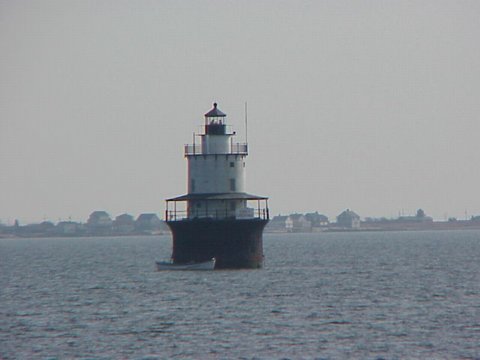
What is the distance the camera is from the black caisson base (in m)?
71.8

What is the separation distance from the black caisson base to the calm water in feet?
3.76

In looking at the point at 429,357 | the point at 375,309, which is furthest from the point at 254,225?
the point at 429,357

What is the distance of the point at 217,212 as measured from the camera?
73.1m

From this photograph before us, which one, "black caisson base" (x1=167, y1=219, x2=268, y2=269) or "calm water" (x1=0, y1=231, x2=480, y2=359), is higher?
"black caisson base" (x1=167, y1=219, x2=268, y2=269)

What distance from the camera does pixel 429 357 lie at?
128ft

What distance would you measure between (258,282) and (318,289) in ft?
15.5

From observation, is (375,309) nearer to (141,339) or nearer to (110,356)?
(141,339)

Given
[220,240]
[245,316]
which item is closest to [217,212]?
[220,240]

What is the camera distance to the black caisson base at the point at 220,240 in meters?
71.8

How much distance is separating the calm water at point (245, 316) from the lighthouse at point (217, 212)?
1.45 metres

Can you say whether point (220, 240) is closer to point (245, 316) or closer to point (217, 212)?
point (217, 212)

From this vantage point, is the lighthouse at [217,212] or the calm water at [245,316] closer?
the calm water at [245,316]

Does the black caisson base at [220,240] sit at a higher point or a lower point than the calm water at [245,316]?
higher

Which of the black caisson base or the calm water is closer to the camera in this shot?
the calm water
